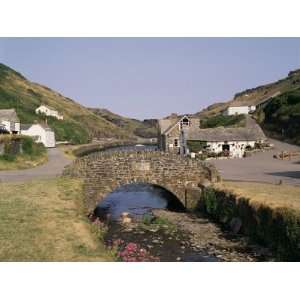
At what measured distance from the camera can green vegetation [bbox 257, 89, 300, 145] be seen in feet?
225

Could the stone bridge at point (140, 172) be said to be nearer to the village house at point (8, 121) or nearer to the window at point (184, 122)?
the window at point (184, 122)

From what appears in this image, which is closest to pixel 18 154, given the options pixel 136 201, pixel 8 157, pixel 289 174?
pixel 8 157

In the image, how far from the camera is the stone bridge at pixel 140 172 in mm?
25406

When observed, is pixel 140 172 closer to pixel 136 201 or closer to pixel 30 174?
pixel 136 201

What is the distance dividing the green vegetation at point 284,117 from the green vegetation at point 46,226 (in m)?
51.2

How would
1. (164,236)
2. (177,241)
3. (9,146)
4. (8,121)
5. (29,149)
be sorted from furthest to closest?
1. (8,121)
2. (29,149)
3. (9,146)
4. (164,236)
5. (177,241)

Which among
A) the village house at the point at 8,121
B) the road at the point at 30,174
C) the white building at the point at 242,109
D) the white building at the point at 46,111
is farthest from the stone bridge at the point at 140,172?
the white building at the point at 46,111

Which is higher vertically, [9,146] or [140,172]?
[9,146]

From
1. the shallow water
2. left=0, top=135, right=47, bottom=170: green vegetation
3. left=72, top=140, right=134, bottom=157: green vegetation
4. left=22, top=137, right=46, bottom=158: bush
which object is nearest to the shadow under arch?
the shallow water

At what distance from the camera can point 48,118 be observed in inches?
4525

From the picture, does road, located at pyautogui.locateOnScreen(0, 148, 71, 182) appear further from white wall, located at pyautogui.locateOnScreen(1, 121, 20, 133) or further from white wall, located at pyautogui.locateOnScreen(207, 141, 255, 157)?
white wall, located at pyautogui.locateOnScreen(1, 121, 20, 133)

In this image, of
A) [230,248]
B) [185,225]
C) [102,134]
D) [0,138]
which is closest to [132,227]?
[185,225]

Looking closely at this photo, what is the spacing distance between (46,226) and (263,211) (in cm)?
932

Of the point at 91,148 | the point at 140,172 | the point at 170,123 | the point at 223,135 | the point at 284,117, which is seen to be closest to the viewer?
the point at 140,172
